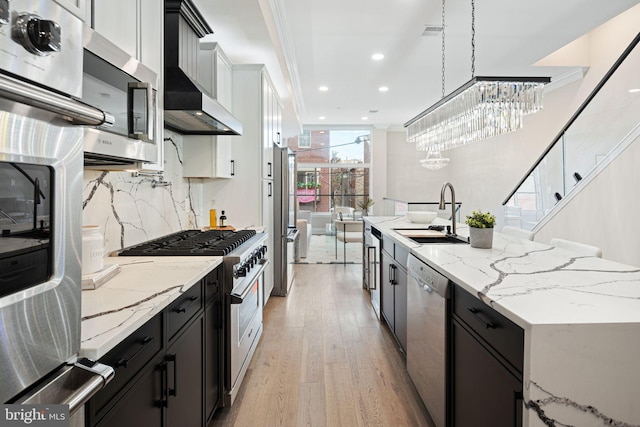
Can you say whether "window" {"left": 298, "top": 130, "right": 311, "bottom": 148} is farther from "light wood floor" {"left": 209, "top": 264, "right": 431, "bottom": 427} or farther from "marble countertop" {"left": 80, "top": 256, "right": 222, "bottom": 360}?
"marble countertop" {"left": 80, "top": 256, "right": 222, "bottom": 360}

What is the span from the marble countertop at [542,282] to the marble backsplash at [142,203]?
1745mm

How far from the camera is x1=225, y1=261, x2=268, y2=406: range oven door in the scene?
6.97 ft

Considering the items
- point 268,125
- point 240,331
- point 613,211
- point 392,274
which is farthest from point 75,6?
point 613,211

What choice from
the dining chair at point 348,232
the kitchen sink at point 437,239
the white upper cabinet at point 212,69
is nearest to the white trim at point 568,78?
the dining chair at point 348,232

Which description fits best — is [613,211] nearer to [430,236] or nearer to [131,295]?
[430,236]

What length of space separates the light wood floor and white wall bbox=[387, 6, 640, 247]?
12.5 ft

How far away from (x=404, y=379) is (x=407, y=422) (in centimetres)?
49

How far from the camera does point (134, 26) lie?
5.13 ft

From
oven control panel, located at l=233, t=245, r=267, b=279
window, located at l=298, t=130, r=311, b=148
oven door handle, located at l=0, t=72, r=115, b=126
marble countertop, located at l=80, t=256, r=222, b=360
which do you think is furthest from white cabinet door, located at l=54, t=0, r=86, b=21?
window, located at l=298, t=130, r=311, b=148

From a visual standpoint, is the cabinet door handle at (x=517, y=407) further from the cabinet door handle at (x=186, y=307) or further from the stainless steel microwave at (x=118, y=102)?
the stainless steel microwave at (x=118, y=102)

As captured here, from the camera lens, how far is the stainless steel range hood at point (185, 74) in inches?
81.0

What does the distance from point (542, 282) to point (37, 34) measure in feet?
5.60

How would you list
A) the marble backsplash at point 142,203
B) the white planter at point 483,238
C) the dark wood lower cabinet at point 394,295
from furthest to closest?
1. the dark wood lower cabinet at point 394,295
2. the white planter at point 483,238
3. the marble backsplash at point 142,203

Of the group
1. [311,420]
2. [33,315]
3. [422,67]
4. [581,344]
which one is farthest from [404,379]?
[422,67]
